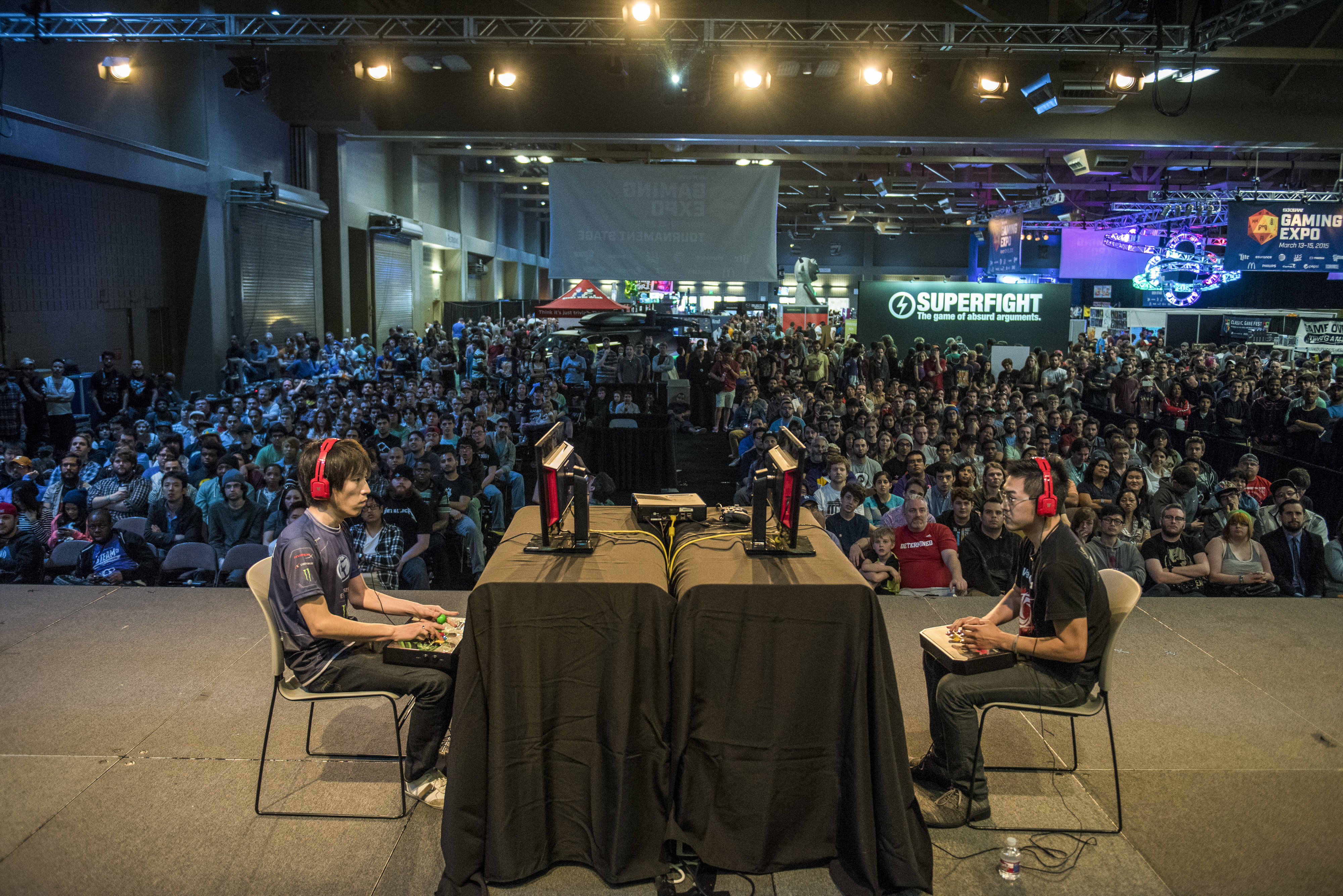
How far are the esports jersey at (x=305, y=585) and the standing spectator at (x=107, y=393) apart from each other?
11949 millimetres

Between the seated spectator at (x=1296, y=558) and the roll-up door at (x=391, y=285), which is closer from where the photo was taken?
the seated spectator at (x=1296, y=558)

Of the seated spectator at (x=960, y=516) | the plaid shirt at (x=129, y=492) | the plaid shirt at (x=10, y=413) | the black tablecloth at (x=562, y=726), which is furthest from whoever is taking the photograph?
the plaid shirt at (x=10, y=413)

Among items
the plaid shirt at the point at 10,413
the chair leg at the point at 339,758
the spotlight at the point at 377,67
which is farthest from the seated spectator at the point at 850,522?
the plaid shirt at the point at 10,413

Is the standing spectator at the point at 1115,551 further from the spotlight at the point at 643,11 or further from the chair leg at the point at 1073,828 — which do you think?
the spotlight at the point at 643,11

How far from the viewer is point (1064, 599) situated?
3146mm

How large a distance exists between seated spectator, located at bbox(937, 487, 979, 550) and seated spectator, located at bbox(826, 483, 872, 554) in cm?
60

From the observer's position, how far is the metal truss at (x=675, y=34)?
29.3 feet

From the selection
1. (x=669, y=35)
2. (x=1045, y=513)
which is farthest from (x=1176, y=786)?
(x=669, y=35)

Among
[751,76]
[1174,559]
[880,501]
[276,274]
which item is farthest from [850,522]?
[276,274]

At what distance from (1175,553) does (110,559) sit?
25.3ft

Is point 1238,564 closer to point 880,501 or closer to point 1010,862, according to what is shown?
point 880,501

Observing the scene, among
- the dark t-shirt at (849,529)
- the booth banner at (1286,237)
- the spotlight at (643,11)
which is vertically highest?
the spotlight at (643,11)

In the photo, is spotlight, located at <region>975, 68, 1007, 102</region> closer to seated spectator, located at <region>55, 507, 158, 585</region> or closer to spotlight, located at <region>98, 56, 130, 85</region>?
seated spectator, located at <region>55, 507, 158, 585</region>

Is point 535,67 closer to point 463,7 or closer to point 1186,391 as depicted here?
point 463,7
